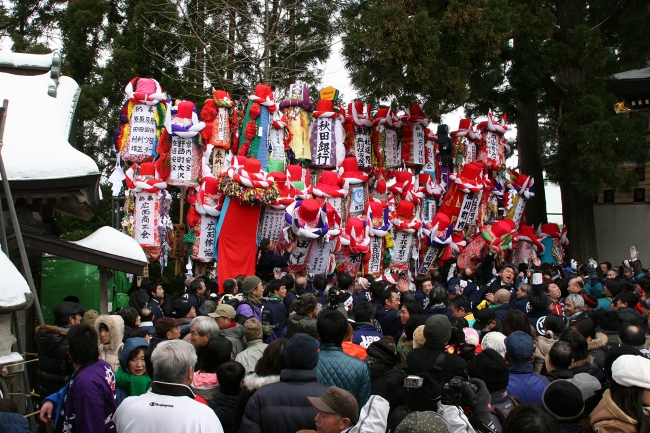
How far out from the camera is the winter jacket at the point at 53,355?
529 cm

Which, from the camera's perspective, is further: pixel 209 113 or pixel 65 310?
pixel 209 113

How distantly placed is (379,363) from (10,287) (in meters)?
2.98

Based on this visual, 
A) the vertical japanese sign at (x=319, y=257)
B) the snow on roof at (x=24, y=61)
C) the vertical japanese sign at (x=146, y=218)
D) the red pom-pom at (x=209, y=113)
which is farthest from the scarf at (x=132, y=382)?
the red pom-pom at (x=209, y=113)

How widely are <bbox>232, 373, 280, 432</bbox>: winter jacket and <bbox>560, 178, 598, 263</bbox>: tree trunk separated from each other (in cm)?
1549

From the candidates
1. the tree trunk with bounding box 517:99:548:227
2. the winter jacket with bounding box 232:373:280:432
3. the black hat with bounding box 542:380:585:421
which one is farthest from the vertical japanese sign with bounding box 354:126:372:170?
the black hat with bounding box 542:380:585:421

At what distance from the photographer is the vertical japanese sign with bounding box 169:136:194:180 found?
503 inches

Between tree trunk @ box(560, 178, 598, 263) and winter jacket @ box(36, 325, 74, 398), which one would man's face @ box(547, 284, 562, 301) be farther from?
tree trunk @ box(560, 178, 598, 263)

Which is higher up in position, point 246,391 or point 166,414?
point 166,414

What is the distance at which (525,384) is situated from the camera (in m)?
4.36

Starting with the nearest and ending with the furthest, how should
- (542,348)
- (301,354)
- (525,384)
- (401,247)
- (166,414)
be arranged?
(166,414)
(301,354)
(525,384)
(542,348)
(401,247)

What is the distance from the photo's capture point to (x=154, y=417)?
3.35 metres

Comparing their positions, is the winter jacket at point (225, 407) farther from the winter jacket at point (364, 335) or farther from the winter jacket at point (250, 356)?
the winter jacket at point (364, 335)

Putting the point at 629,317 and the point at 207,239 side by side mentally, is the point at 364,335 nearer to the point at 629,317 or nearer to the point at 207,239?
the point at 629,317

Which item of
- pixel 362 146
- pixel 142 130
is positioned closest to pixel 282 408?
pixel 142 130
